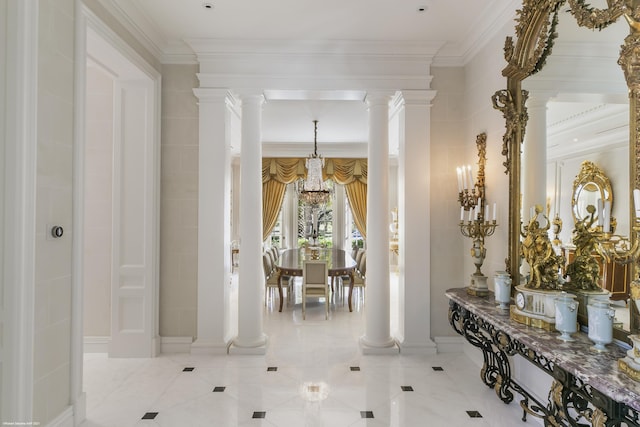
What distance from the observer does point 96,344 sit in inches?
138

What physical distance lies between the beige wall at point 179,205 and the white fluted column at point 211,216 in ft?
0.27

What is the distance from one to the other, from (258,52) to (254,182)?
1383 millimetres

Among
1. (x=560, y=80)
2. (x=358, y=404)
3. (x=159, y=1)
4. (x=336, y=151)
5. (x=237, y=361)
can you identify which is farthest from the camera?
(x=336, y=151)

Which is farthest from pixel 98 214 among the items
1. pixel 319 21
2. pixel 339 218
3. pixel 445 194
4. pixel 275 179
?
pixel 339 218

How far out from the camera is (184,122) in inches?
141

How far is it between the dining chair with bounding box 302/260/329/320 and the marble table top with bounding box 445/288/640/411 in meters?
2.86

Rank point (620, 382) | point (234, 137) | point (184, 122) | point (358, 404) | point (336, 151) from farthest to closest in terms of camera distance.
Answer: point (336, 151) < point (234, 137) < point (184, 122) < point (358, 404) < point (620, 382)

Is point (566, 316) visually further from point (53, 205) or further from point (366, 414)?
point (53, 205)

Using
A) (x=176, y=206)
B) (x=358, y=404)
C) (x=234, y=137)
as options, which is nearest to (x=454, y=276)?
(x=358, y=404)

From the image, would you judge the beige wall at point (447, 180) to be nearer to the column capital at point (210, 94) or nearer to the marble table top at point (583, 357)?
the marble table top at point (583, 357)

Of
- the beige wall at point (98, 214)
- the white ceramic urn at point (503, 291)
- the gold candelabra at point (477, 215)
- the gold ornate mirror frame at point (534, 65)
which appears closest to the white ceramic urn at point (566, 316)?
the gold ornate mirror frame at point (534, 65)

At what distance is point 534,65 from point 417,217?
5.59 ft

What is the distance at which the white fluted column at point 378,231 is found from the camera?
11.7 ft

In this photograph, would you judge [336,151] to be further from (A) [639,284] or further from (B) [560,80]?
(A) [639,284]
